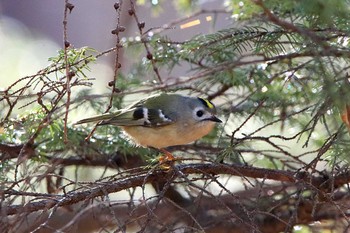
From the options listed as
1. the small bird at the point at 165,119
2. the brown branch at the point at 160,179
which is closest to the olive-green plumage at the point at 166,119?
the small bird at the point at 165,119

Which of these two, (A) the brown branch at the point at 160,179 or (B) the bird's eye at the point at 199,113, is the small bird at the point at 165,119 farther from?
(A) the brown branch at the point at 160,179

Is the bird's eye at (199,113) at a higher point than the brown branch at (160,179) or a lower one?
higher

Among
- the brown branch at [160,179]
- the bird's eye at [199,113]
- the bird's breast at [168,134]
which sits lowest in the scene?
the brown branch at [160,179]

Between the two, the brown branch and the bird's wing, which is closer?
the brown branch

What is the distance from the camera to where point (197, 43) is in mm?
1554

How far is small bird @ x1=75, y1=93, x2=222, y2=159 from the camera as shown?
192 cm

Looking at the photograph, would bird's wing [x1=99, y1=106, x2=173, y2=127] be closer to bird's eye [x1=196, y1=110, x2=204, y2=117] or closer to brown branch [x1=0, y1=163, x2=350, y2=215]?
bird's eye [x1=196, y1=110, x2=204, y2=117]

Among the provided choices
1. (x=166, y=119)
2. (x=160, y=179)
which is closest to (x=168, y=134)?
(x=166, y=119)

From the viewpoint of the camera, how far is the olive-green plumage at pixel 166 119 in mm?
1917

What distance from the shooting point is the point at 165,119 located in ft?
6.62

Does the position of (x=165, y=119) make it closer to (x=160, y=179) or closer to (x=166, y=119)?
(x=166, y=119)

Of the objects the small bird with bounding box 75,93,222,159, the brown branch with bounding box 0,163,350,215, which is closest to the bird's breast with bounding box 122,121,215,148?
the small bird with bounding box 75,93,222,159

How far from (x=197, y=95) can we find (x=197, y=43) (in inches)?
20.0

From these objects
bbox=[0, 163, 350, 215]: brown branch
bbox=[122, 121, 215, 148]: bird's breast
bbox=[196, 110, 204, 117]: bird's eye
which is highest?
bbox=[196, 110, 204, 117]: bird's eye
